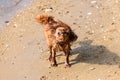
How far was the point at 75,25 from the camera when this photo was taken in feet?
31.0

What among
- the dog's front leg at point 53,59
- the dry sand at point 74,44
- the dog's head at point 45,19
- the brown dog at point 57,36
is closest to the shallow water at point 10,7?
the dry sand at point 74,44

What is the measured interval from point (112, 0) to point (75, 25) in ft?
4.87

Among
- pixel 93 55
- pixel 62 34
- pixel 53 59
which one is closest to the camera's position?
pixel 62 34

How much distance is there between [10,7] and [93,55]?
367 cm

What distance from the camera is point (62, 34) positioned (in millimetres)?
7523

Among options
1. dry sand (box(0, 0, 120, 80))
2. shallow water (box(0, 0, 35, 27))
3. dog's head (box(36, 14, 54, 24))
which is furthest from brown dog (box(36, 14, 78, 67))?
shallow water (box(0, 0, 35, 27))

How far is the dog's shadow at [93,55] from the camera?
790 centimetres

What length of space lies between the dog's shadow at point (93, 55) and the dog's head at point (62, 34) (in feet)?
2.30

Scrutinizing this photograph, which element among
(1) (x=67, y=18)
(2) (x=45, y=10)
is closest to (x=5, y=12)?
(2) (x=45, y=10)

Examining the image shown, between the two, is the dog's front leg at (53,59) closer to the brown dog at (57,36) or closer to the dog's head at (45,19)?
the brown dog at (57,36)

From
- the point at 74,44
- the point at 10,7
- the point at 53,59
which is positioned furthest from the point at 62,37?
the point at 10,7

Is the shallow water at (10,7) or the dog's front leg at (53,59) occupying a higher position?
the dog's front leg at (53,59)

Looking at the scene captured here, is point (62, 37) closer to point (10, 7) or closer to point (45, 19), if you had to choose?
point (45, 19)

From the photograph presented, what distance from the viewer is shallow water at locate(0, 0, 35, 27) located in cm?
1062
